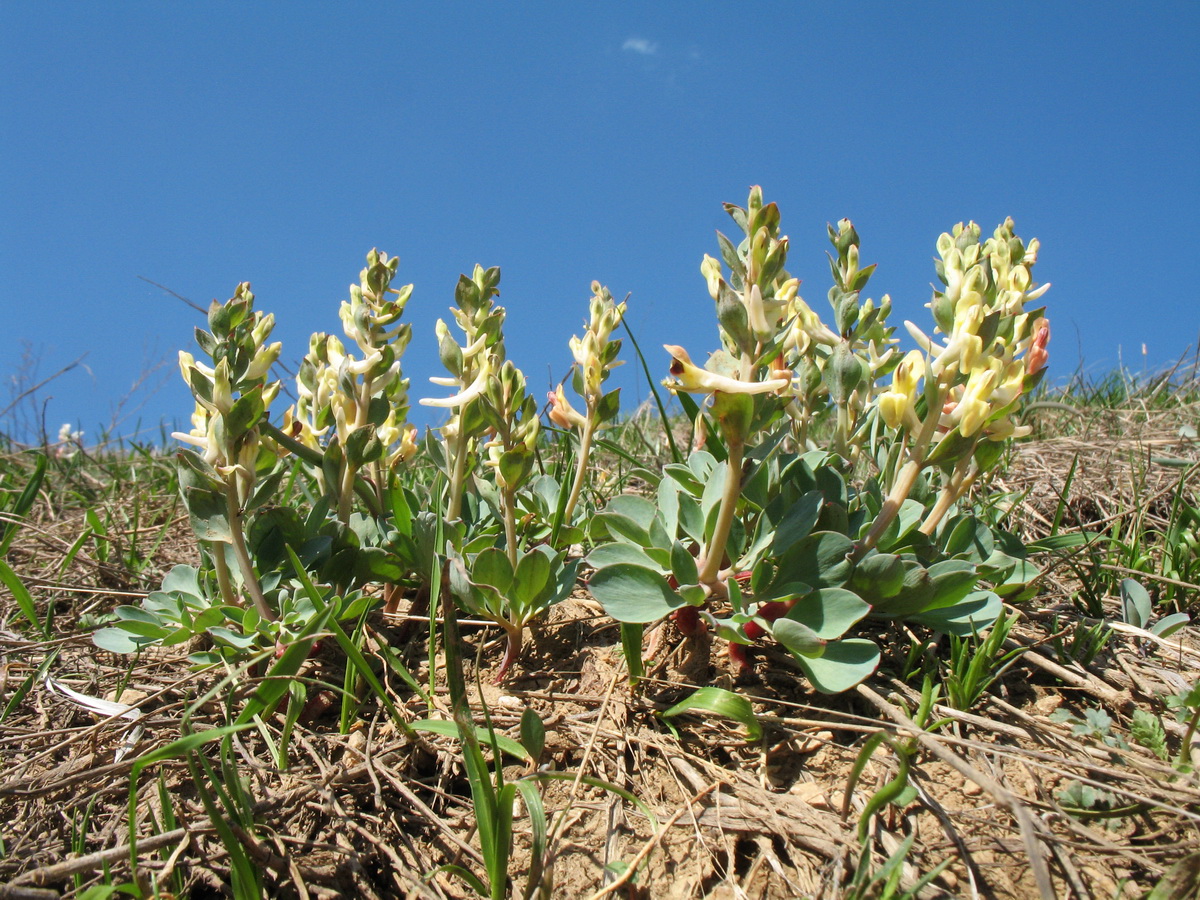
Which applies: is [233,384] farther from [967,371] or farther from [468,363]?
[967,371]

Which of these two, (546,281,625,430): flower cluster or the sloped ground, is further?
(546,281,625,430): flower cluster

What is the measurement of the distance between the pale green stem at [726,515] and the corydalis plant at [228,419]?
3.83ft

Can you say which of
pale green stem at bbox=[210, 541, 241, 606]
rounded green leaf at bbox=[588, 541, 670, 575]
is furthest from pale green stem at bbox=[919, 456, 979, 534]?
pale green stem at bbox=[210, 541, 241, 606]

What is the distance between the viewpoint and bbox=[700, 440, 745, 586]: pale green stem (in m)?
1.73

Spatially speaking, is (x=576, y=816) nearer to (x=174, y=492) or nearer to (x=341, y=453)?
(x=341, y=453)

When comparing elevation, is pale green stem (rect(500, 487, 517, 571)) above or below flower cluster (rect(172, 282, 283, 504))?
below

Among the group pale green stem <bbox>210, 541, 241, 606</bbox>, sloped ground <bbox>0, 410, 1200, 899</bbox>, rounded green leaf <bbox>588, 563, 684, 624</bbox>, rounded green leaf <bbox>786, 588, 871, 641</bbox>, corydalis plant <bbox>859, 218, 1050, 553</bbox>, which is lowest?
sloped ground <bbox>0, 410, 1200, 899</bbox>

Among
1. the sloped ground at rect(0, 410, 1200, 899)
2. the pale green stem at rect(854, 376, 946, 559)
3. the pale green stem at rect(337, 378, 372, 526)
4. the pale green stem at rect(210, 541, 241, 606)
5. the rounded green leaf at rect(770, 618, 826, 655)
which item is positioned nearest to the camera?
the sloped ground at rect(0, 410, 1200, 899)

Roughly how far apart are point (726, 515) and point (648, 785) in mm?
635

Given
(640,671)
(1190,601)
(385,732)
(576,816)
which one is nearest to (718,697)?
(640,671)

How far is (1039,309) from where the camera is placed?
6.57 feet

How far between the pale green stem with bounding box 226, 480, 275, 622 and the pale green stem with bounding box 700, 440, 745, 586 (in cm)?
117

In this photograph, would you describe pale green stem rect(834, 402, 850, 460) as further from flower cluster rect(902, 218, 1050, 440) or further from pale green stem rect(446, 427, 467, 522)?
pale green stem rect(446, 427, 467, 522)

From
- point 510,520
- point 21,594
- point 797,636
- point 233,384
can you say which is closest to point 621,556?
point 510,520
